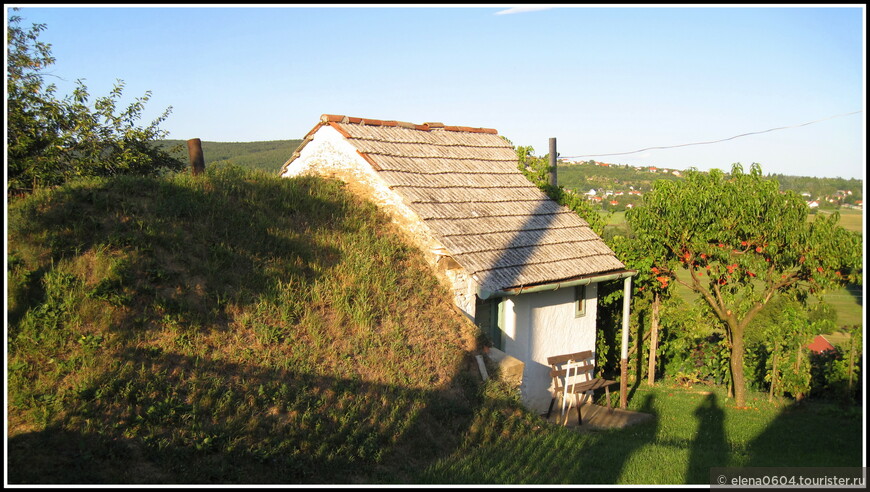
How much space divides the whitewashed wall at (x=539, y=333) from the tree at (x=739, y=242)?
2.69 meters

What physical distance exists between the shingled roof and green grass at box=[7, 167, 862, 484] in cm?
88

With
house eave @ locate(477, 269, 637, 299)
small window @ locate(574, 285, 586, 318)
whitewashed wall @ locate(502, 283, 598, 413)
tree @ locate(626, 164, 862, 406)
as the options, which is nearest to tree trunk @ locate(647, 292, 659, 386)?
tree @ locate(626, 164, 862, 406)

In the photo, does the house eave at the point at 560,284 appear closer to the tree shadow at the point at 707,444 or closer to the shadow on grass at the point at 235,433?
the shadow on grass at the point at 235,433

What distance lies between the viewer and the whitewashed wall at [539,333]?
1172 cm

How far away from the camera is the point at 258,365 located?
8.23 m

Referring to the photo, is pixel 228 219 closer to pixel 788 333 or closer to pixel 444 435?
pixel 444 435

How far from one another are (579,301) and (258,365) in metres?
7.32

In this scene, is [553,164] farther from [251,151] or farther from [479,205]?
[251,151]

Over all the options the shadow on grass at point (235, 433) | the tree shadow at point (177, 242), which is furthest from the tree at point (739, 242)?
the shadow on grass at point (235, 433)

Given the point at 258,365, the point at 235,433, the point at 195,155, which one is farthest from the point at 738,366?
the point at 195,155

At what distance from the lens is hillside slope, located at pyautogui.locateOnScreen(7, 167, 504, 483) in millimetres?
6844

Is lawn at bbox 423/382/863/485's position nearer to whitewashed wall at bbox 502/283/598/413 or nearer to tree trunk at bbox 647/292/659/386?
whitewashed wall at bbox 502/283/598/413

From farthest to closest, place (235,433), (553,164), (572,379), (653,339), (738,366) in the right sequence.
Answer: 1. (653,339)
2. (553,164)
3. (738,366)
4. (572,379)
5. (235,433)

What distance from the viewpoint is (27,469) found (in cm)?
601
